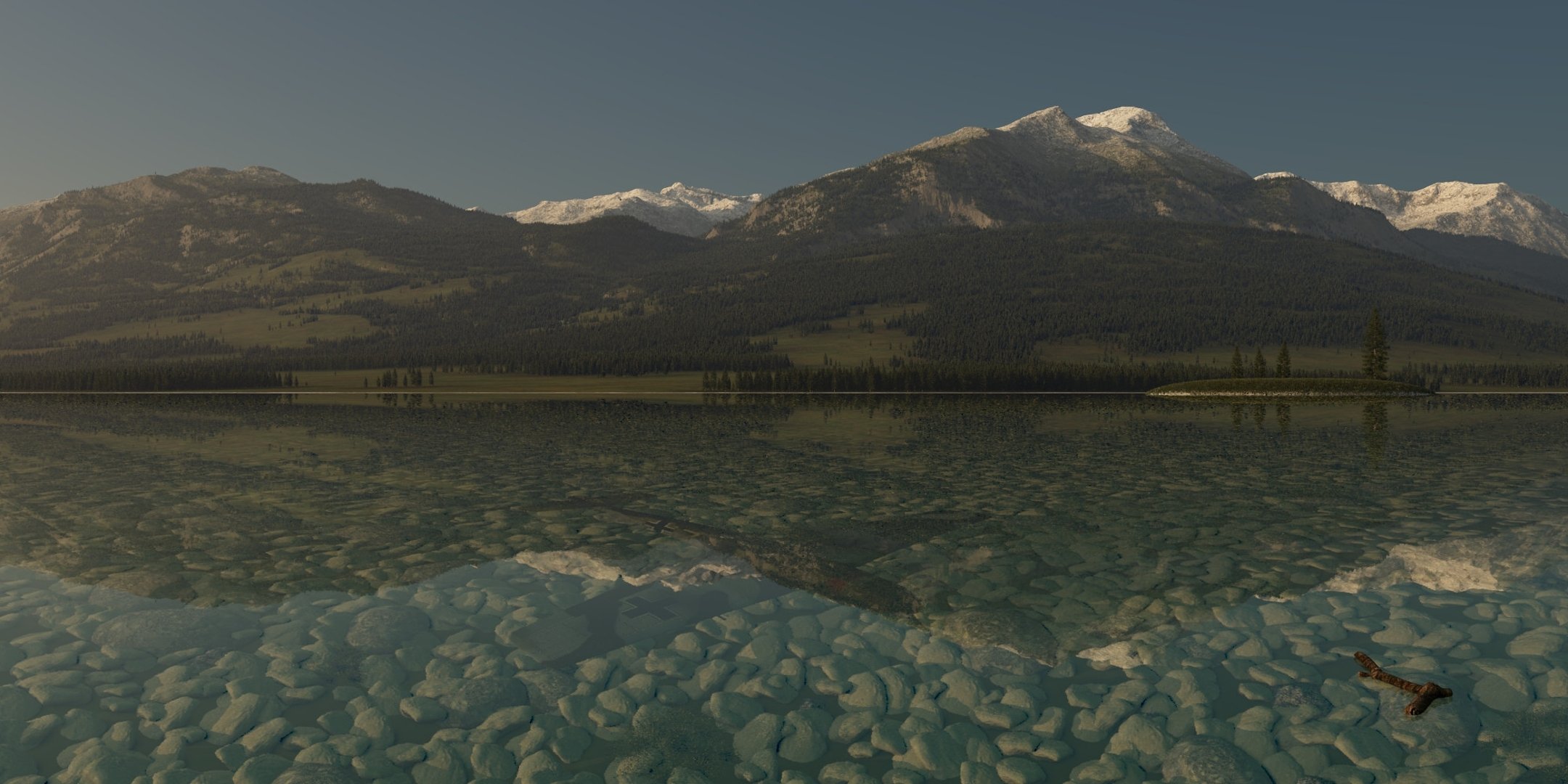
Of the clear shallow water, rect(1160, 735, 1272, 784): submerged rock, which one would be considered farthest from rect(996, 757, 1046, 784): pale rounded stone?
rect(1160, 735, 1272, 784): submerged rock

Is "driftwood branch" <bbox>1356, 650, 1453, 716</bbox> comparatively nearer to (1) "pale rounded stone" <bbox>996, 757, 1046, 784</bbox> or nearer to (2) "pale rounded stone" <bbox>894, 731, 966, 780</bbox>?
(1) "pale rounded stone" <bbox>996, 757, 1046, 784</bbox>

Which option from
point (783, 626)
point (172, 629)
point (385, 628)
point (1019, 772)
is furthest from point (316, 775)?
point (1019, 772)

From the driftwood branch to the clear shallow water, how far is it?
0.77 ft

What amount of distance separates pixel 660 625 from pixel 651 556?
757cm

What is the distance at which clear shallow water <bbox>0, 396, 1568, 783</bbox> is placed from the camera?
14.6 metres

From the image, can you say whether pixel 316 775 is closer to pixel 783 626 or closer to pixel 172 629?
pixel 783 626

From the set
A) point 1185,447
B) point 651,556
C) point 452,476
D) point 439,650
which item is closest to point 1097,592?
point 651,556

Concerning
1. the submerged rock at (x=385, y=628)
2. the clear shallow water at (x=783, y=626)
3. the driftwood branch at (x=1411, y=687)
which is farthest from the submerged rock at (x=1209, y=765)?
the submerged rock at (x=385, y=628)

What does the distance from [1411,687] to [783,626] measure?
13236 mm

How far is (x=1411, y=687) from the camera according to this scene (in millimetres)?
16516

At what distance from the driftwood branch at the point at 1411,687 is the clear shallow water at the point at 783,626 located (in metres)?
0.23

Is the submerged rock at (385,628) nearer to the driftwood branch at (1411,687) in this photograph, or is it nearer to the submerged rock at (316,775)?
the submerged rock at (316,775)

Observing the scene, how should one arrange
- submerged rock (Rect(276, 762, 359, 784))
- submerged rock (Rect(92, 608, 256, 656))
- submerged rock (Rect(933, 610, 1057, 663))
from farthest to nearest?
submerged rock (Rect(92, 608, 256, 656))
submerged rock (Rect(933, 610, 1057, 663))
submerged rock (Rect(276, 762, 359, 784))

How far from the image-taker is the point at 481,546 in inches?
1206
